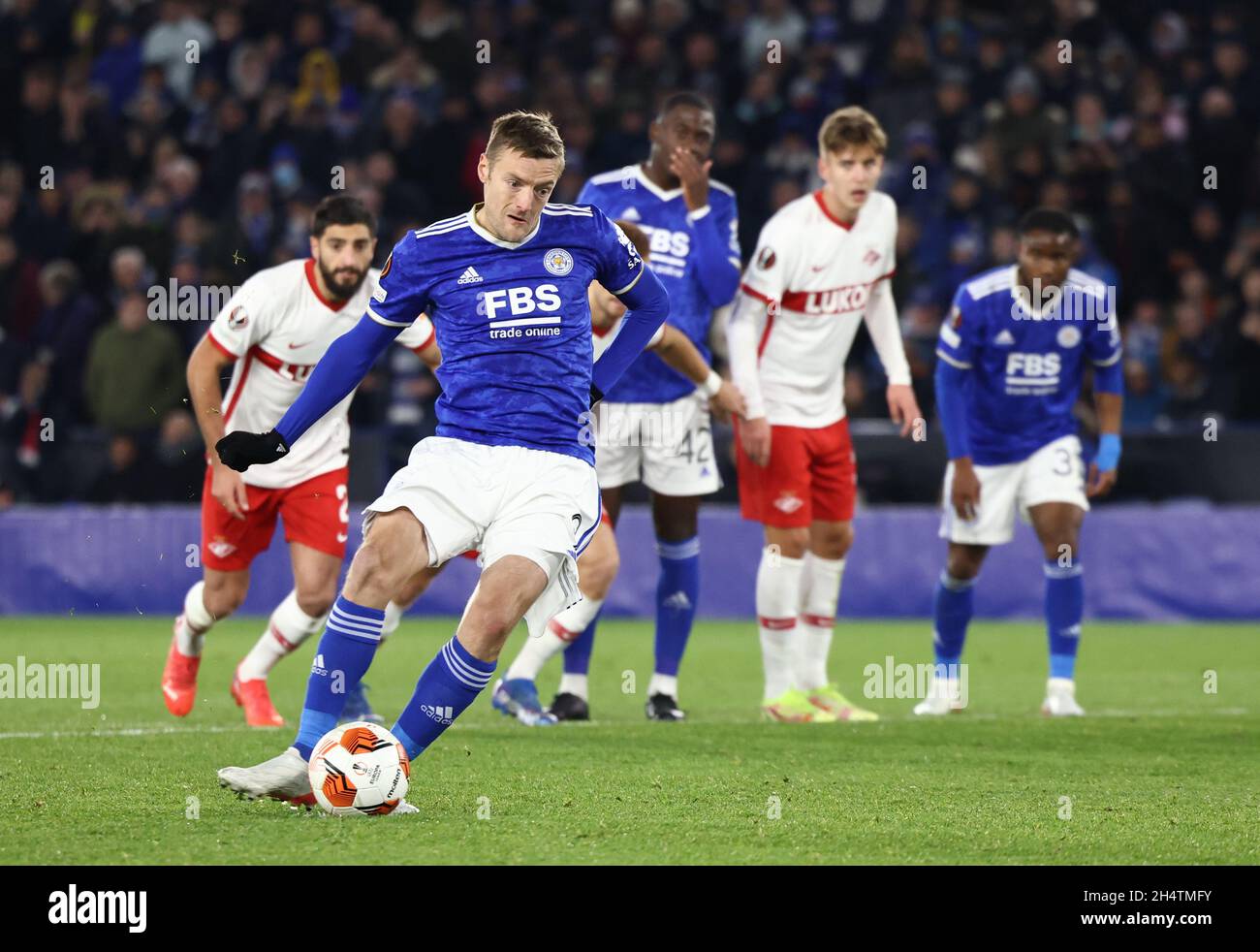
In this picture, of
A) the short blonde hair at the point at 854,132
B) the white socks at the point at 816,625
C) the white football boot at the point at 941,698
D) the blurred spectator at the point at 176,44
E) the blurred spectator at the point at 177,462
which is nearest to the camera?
the short blonde hair at the point at 854,132

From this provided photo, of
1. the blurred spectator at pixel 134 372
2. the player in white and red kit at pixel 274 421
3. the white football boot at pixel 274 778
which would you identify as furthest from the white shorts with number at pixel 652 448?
the blurred spectator at pixel 134 372

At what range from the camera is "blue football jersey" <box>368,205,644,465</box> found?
5852 millimetres

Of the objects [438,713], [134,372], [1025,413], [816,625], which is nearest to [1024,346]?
[1025,413]

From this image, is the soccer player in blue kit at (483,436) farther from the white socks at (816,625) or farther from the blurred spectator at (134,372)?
the blurred spectator at (134,372)

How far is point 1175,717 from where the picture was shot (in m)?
8.64

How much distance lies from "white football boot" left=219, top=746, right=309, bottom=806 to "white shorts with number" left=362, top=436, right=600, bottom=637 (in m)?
0.70

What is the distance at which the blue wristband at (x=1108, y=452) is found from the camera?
30.7 ft

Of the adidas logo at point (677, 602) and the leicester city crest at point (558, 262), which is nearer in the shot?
the leicester city crest at point (558, 262)

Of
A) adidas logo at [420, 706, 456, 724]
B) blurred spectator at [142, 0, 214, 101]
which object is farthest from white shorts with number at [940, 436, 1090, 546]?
blurred spectator at [142, 0, 214, 101]

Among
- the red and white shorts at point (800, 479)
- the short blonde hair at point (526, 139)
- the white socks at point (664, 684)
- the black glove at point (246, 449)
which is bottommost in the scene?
the white socks at point (664, 684)

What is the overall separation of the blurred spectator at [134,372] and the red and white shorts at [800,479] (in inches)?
264

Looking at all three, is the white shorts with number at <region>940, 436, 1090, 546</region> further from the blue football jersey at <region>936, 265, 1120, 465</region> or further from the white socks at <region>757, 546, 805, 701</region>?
the white socks at <region>757, 546, 805, 701</region>

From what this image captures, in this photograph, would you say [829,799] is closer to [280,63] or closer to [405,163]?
[405,163]
